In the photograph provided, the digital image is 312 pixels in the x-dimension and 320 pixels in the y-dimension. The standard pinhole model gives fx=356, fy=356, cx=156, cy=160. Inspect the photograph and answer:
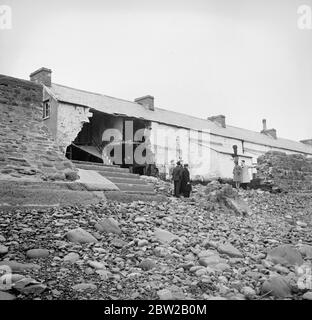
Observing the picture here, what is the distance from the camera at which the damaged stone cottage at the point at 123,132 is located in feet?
54.2

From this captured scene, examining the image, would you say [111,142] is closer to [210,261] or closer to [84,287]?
[210,261]

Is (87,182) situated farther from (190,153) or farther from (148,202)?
(190,153)

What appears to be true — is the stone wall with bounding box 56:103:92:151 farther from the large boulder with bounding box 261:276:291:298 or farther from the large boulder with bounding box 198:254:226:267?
the large boulder with bounding box 261:276:291:298

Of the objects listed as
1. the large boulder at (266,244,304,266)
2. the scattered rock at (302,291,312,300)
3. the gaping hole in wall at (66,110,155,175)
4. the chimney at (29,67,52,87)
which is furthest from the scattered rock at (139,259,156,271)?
the chimney at (29,67,52,87)

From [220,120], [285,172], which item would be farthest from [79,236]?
[220,120]

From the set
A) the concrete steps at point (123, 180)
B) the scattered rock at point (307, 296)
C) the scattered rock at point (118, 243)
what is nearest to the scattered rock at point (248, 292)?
the scattered rock at point (307, 296)

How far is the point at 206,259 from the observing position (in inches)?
195

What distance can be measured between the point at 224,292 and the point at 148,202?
4843 mm

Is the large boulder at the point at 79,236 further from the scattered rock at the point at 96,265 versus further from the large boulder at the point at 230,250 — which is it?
the large boulder at the point at 230,250

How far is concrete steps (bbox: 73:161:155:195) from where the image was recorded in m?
9.39

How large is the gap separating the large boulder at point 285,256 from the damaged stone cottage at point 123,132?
1154cm

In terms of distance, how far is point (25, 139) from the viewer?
306 inches

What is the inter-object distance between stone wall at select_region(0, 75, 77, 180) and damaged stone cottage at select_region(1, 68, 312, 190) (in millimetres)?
7841
